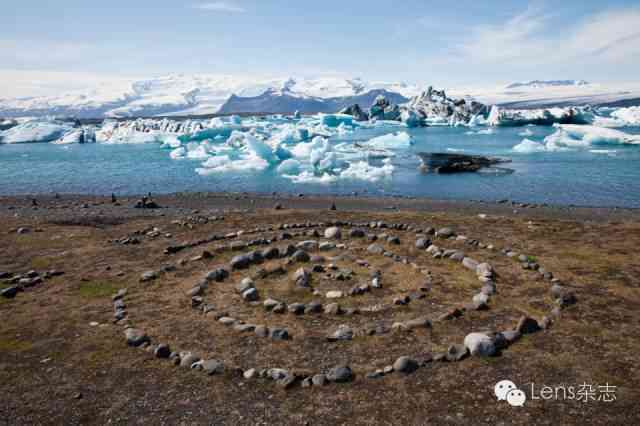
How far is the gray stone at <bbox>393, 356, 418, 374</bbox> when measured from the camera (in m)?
8.54

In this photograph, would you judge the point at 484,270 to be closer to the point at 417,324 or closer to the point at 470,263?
the point at 470,263

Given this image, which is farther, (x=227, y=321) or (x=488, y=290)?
(x=488, y=290)

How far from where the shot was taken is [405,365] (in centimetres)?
855

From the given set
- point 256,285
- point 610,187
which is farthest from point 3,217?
point 610,187

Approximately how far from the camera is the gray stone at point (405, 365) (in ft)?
28.0

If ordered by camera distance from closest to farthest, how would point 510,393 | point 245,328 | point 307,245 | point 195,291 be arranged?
point 510,393, point 245,328, point 195,291, point 307,245

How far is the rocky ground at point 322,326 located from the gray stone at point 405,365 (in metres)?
0.03

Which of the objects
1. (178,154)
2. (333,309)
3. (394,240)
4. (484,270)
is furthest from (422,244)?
(178,154)

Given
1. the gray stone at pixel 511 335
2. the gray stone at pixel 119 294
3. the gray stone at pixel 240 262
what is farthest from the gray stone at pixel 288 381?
the gray stone at pixel 240 262

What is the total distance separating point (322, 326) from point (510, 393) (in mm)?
A: 4402

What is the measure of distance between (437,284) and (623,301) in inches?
177

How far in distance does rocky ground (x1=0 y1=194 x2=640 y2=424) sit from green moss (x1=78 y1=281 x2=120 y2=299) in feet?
0.24

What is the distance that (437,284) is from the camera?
12922 millimetres

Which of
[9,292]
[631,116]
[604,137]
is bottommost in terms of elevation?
[9,292]
